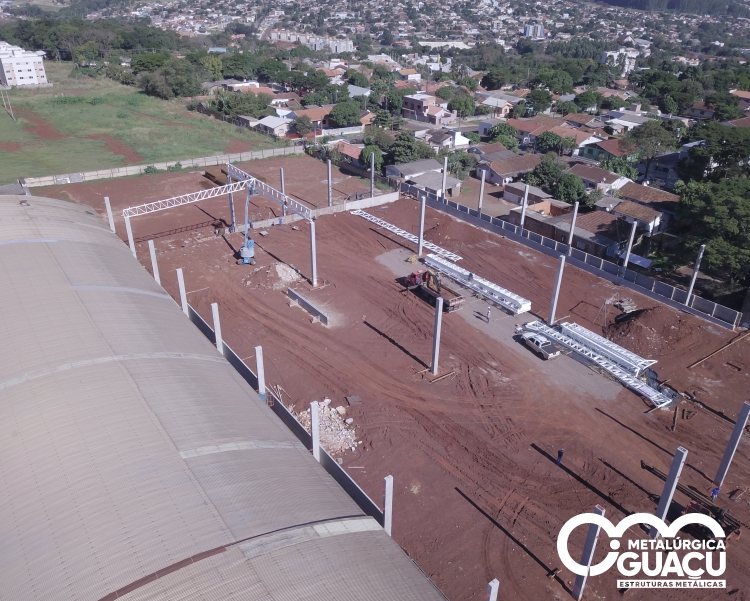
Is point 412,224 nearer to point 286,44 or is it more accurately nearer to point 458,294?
point 458,294

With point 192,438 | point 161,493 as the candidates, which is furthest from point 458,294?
point 161,493

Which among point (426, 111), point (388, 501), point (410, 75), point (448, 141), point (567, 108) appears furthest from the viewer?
point (410, 75)

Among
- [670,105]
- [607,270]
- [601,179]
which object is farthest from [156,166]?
[670,105]

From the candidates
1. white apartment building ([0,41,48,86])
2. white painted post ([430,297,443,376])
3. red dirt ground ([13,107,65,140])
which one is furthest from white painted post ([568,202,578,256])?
white apartment building ([0,41,48,86])

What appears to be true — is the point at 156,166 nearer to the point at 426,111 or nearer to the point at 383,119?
the point at 383,119

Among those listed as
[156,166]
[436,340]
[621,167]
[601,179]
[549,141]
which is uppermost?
[436,340]

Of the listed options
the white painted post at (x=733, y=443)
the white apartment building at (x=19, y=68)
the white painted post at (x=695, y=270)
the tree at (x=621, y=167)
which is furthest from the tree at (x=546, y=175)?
the white apartment building at (x=19, y=68)

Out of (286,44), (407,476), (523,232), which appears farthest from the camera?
(286,44)

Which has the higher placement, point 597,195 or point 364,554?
point 364,554
